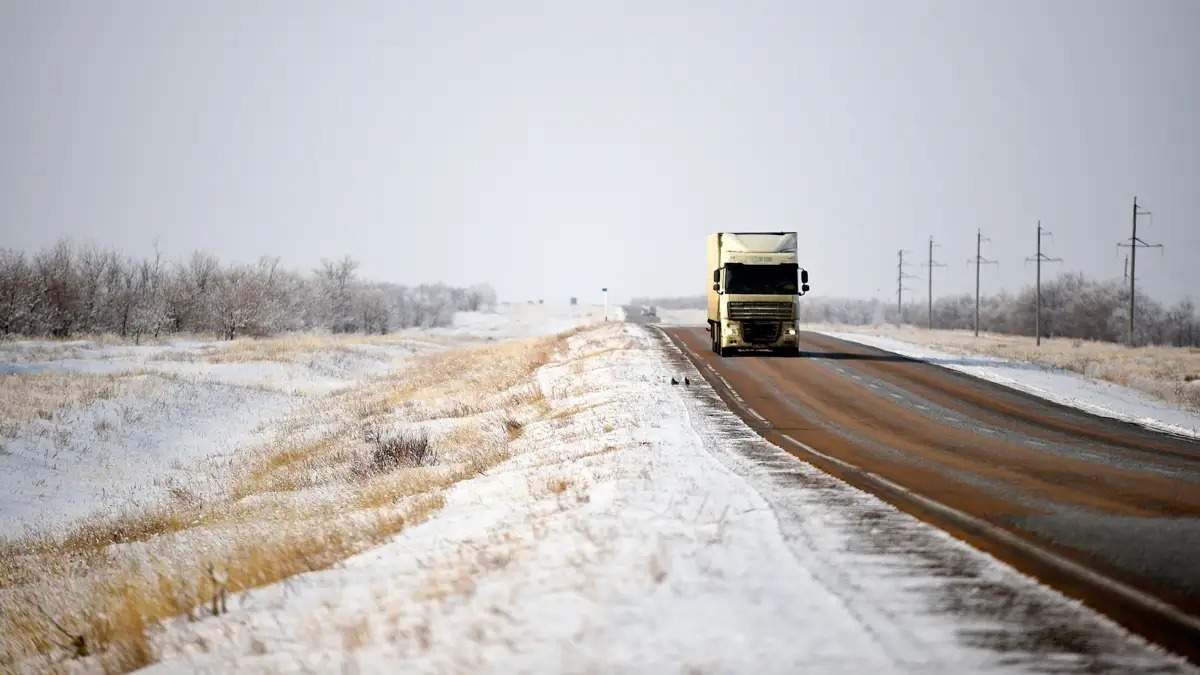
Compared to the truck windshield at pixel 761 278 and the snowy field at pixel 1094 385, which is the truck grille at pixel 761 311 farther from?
the snowy field at pixel 1094 385

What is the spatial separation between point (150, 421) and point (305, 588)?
76.9 feet

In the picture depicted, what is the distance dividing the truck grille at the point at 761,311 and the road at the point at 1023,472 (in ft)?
15.0

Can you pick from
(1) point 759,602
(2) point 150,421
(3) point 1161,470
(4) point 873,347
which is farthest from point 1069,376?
(2) point 150,421

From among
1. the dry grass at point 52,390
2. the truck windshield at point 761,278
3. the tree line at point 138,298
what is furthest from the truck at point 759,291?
the tree line at point 138,298

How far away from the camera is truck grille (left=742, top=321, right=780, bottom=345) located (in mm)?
25875

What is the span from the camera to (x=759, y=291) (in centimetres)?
2559

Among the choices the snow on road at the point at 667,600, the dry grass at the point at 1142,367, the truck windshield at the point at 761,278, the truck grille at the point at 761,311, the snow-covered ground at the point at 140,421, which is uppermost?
the truck windshield at the point at 761,278

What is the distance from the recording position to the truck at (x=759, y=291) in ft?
83.9

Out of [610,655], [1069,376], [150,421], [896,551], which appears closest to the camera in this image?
[610,655]

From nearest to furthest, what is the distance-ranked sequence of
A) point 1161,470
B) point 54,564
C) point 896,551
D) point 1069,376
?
point 896,551, point 1161,470, point 54,564, point 1069,376

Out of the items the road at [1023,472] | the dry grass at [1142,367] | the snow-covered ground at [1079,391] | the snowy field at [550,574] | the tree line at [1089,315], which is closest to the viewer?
the snowy field at [550,574]

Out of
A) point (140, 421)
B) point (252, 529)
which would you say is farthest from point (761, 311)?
point (140, 421)

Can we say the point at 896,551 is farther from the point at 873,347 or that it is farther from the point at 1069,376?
the point at 873,347

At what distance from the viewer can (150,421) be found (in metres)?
25.9
